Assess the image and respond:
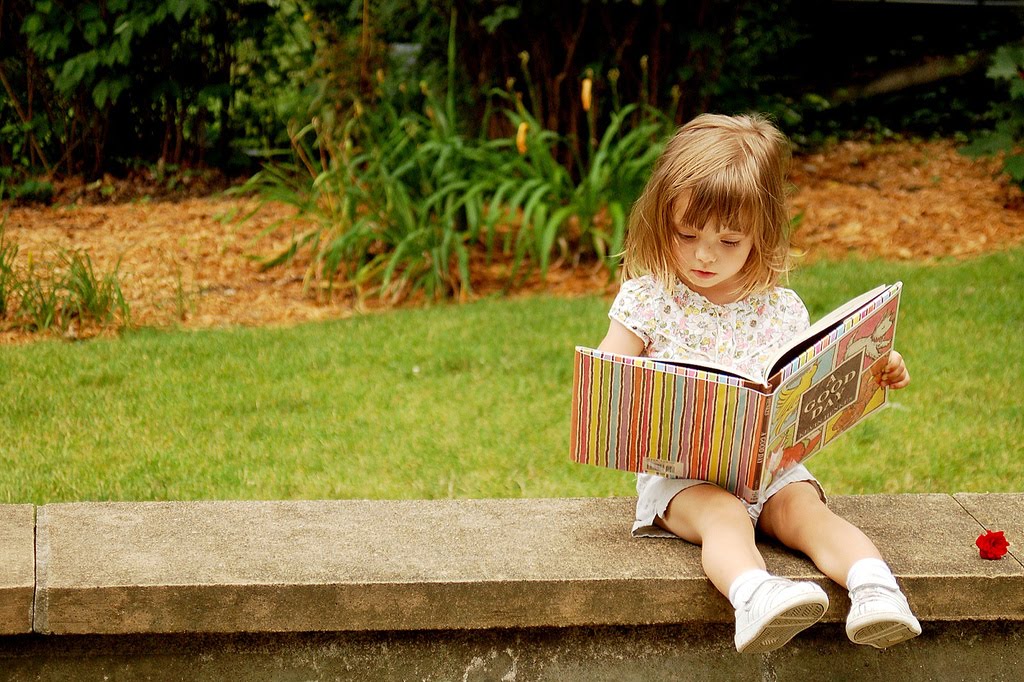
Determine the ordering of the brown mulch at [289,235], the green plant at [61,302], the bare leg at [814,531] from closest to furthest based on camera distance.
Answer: the bare leg at [814,531] → the green plant at [61,302] → the brown mulch at [289,235]

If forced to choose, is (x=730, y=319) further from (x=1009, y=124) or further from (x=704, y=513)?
(x=1009, y=124)

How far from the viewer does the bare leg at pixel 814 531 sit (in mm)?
2111

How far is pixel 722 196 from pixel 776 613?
825mm

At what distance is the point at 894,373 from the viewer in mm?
2352

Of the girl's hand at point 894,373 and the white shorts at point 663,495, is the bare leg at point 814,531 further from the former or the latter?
the girl's hand at point 894,373

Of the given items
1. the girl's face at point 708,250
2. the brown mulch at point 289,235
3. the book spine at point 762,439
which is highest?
the girl's face at point 708,250

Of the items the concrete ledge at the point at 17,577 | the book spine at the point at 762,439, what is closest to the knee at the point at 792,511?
the book spine at the point at 762,439

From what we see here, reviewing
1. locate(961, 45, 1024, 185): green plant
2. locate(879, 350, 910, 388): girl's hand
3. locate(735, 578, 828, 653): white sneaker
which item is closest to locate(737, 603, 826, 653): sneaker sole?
locate(735, 578, 828, 653): white sneaker

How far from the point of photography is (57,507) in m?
2.41

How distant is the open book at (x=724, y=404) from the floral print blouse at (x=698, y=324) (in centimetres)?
24

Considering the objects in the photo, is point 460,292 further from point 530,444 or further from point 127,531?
point 127,531

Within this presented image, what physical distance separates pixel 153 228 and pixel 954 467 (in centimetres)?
447

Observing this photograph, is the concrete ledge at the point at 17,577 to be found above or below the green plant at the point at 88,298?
above

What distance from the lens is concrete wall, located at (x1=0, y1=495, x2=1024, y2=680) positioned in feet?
6.72
